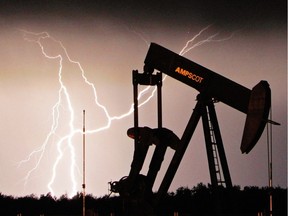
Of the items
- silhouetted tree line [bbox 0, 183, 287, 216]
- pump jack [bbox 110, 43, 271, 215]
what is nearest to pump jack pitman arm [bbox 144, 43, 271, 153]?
pump jack [bbox 110, 43, 271, 215]

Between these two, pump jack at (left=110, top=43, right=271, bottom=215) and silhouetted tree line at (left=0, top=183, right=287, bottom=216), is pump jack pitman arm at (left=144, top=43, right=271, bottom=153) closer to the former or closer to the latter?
pump jack at (left=110, top=43, right=271, bottom=215)

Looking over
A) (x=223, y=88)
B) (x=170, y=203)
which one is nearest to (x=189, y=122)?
(x=223, y=88)

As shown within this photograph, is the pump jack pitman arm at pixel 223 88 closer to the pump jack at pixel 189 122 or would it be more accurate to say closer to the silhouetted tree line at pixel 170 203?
the pump jack at pixel 189 122

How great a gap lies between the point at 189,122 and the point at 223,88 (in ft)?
4.21

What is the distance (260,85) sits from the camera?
47.0 ft

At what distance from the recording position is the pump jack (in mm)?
14523

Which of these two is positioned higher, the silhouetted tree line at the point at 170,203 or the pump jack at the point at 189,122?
the pump jack at the point at 189,122

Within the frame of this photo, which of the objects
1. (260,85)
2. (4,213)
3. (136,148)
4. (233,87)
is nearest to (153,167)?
(136,148)

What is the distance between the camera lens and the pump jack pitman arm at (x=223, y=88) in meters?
14.2

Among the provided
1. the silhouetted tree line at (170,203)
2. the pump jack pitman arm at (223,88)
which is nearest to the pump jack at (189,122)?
the pump jack pitman arm at (223,88)

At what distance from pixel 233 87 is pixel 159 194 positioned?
11.2 feet

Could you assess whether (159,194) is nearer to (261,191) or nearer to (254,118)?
(254,118)

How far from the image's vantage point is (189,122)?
651 inches

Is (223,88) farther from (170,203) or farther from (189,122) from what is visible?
(170,203)
